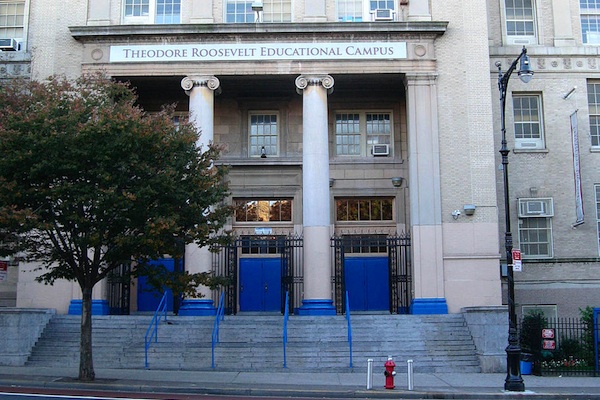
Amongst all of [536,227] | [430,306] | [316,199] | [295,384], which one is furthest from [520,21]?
[295,384]

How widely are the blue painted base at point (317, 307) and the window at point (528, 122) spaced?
10.0 meters

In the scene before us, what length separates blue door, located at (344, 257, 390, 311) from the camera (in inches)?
1057

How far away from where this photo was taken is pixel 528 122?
1094 inches

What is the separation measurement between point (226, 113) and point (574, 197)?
13.8 meters

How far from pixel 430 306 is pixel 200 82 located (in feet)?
36.4

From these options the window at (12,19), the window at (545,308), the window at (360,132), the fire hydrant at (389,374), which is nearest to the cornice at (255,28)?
the window at (12,19)

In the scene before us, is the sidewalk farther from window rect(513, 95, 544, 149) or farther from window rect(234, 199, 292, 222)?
window rect(513, 95, 544, 149)

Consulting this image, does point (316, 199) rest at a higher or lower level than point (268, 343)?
higher

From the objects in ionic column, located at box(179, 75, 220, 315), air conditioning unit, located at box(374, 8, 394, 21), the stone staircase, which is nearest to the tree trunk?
the stone staircase

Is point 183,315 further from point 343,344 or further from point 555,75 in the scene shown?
point 555,75

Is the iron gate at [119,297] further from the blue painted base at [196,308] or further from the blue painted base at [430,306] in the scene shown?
the blue painted base at [430,306]

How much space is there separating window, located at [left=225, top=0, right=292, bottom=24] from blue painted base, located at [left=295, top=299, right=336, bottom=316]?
10426 millimetres

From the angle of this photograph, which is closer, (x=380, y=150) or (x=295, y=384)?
(x=295, y=384)

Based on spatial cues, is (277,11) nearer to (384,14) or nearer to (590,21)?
(384,14)
